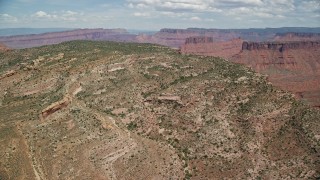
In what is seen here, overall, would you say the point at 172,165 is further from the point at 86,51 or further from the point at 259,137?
A: the point at 86,51

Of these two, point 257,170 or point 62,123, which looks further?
point 62,123

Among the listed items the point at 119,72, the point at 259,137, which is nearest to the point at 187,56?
the point at 119,72

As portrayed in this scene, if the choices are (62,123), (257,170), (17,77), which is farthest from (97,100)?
(257,170)

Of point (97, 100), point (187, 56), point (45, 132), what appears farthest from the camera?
point (187, 56)

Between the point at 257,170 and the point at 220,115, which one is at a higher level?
the point at 220,115

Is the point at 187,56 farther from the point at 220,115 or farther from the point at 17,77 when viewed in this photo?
the point at 17,77

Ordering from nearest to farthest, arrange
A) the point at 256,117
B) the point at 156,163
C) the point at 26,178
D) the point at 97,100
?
the point at 26,178
the point at 156,163
the point at 256,117
the point at 97,100

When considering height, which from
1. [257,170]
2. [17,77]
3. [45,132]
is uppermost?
[17,77]
